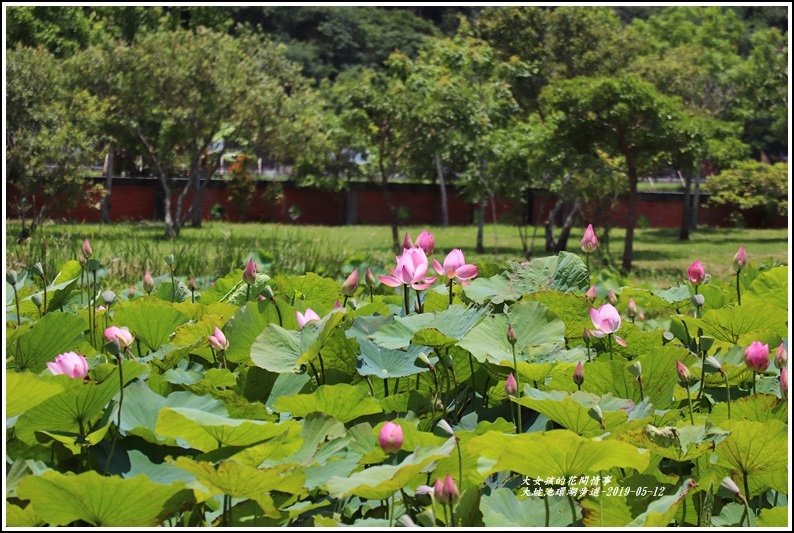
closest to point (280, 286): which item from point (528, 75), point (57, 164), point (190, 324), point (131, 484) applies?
point (190, 324)

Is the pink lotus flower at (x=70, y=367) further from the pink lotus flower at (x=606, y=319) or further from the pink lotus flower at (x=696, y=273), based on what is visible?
the pink lotus flower at (x=696, y=273)

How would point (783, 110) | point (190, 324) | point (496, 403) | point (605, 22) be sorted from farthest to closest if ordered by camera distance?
point (783, 110) → point (605, 22) → point (190, 324) → point (496, 403)

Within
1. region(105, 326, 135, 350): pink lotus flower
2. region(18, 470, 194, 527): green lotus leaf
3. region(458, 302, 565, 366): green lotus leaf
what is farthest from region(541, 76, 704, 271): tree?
region(18, 470, 194, 527): green lotus leaf

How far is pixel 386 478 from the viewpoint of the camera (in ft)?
3.26

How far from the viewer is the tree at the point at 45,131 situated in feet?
54.9

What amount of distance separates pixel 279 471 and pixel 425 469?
0.16 metres

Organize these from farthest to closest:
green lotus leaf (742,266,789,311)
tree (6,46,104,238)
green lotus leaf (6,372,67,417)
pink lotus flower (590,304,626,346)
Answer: tree (6,46,104,238) < green lotus leaf (742,266,789,311) < pink lotus flower (590,304,626,346) < green lotus leaf (6,372,67,417)

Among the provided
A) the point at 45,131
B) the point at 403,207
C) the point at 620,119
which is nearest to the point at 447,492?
the point at 620,119

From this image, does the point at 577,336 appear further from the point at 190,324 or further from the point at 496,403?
the point at 190,324

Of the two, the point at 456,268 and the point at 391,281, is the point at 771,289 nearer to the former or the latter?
the point at 456,268

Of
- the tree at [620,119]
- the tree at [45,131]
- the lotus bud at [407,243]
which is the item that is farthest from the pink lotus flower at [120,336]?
the tree at [45,131]

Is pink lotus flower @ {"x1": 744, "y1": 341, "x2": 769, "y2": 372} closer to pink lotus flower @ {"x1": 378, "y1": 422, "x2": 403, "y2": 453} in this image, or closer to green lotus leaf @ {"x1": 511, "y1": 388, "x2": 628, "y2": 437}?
green lotus leaf @ {"x1": 511, "y1": 388, "x2": 628, "y2": 437}

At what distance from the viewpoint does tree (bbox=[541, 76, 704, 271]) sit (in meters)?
15.5

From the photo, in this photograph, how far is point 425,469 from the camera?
3.47 ft
